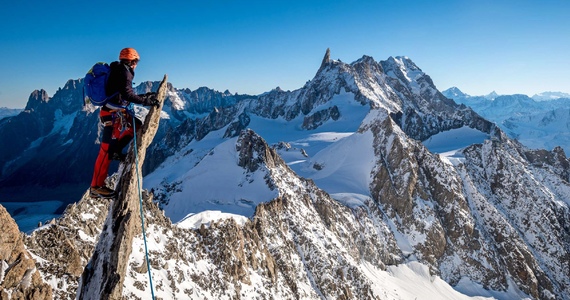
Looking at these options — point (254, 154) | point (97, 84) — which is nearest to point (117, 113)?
point (97, 84)

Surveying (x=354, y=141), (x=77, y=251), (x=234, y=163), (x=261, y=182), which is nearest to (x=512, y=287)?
(x=354, y=141)

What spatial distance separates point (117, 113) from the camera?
428 inches

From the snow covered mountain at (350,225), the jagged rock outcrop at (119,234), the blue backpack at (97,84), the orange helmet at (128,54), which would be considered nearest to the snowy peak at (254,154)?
the snow covered mountain at (350,225)

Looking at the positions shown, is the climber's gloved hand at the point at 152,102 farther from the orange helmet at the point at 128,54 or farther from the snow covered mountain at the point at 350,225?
the snow covered mountain at the point at 350,225

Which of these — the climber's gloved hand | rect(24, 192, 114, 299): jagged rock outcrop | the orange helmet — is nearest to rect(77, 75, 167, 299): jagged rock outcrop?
the climber's gloved hand

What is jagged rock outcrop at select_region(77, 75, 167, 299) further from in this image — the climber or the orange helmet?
the orange helmet

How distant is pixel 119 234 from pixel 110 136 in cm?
315

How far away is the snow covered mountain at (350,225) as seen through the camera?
109 ft

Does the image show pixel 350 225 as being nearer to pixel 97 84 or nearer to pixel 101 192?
pixel 101 192

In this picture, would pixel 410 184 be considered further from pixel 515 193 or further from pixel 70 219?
pixel 70 219

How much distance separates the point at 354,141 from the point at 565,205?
198ft

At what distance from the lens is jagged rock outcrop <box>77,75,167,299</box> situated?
10742 mm

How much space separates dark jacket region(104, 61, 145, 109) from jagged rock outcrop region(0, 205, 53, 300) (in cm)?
1345

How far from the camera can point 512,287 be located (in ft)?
248
